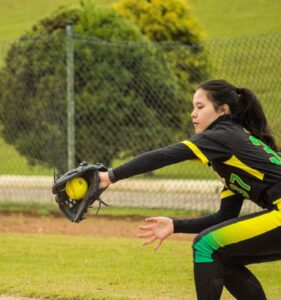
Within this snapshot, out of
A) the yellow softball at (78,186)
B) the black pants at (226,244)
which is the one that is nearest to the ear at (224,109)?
the black pants at (226,244)

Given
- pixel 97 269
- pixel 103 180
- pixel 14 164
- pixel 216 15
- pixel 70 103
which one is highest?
pixel 103 180

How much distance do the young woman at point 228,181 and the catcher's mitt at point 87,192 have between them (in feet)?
0.17

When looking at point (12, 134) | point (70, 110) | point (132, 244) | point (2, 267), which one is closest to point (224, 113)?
point (2, 267)

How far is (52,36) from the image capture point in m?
12.5

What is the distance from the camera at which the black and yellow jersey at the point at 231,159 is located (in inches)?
189

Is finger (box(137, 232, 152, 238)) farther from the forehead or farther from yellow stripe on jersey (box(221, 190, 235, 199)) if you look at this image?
the forehead

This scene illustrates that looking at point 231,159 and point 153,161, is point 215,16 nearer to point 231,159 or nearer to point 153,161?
point 231,159

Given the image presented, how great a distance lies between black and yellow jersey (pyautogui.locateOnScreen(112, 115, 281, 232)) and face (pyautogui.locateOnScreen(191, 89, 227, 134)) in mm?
42

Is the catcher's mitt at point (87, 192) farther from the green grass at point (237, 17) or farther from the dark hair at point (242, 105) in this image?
the green grass at point (237, 17)

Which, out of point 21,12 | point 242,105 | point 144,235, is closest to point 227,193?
point 242,105

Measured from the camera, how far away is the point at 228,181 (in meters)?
5.08

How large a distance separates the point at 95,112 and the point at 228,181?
7772mm

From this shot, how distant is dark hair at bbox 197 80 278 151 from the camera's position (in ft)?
17.0

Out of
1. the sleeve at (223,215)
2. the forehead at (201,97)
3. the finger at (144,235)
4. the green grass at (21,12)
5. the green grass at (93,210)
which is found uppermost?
the forehead at (201,97)
